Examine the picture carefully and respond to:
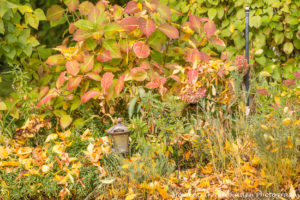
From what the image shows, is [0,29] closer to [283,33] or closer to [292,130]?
[292,130]

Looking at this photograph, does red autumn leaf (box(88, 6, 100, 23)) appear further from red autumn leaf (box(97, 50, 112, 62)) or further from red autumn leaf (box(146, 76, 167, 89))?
red autumn leaf (box(146, 76, 167, 89))

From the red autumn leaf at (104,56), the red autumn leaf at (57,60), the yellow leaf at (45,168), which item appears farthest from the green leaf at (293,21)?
the yellow leaf at (45,168)

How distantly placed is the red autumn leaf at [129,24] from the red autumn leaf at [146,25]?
0.29 feet

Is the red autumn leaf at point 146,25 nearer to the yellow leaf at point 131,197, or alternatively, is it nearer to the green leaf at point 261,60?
the yellow leaf at point 131,197

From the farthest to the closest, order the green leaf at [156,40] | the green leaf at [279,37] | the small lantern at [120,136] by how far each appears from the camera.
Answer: the green leaf at [279,37], the green leaf at [156,40], the small lantern at [120,136]

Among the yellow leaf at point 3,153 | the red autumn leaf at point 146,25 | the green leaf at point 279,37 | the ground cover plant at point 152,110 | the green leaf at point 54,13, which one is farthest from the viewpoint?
the green leaf at point 279,37

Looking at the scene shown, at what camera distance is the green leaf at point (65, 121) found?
2.93 metres

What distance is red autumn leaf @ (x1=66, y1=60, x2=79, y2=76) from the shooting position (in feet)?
9.27

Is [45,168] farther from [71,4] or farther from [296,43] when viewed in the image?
[296,43]

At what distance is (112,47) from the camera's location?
9.53 ft

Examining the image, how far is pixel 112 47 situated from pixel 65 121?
699 millimetres

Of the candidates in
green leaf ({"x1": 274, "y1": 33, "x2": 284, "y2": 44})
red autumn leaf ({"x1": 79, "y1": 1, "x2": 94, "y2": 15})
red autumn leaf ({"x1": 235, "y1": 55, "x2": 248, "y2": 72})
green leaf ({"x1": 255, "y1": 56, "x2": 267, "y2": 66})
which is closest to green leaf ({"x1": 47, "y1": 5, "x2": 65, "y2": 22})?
red autumn leaf ({"x1": 79, "y1": 1, "x2": 94, "y2": 15})

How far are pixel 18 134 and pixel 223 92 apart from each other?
1.70 m

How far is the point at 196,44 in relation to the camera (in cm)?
320
